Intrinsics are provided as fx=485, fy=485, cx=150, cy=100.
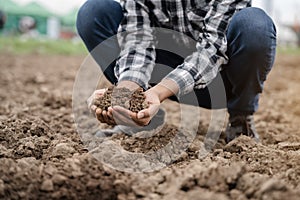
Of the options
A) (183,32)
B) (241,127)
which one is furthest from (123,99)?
(241,127)

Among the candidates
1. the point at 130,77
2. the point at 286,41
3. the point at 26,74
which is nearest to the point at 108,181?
the point at 130,77

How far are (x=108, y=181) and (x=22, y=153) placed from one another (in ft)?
1.48

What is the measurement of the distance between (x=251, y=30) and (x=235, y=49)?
4.2 inches

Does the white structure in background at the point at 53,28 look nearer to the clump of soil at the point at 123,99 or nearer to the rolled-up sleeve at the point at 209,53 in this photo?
the rolled-up sleeve at the point at 209,53

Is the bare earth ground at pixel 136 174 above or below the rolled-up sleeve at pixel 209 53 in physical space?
below

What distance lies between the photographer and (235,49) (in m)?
1.94

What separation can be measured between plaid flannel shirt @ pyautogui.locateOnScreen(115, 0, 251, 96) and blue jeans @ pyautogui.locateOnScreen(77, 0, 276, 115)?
7cm

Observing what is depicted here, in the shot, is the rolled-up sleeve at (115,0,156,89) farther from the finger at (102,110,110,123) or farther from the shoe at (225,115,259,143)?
the shoe at (225,115,259,143)

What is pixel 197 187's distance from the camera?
1160 mm

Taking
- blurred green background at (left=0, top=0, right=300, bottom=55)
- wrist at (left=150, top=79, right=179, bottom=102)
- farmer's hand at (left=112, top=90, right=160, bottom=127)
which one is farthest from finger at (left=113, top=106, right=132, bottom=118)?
blurred green background at (left=0, top=0, right=300, bottom=55)

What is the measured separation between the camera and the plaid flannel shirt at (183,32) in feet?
5.86

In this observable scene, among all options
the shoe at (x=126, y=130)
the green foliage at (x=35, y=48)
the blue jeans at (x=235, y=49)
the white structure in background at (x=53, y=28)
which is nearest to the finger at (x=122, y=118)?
the shoe at (x=126, y=130)

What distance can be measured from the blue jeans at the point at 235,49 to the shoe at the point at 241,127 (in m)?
0.03

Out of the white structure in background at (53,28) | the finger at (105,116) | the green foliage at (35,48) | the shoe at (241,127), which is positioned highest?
the finger at (105,116)
